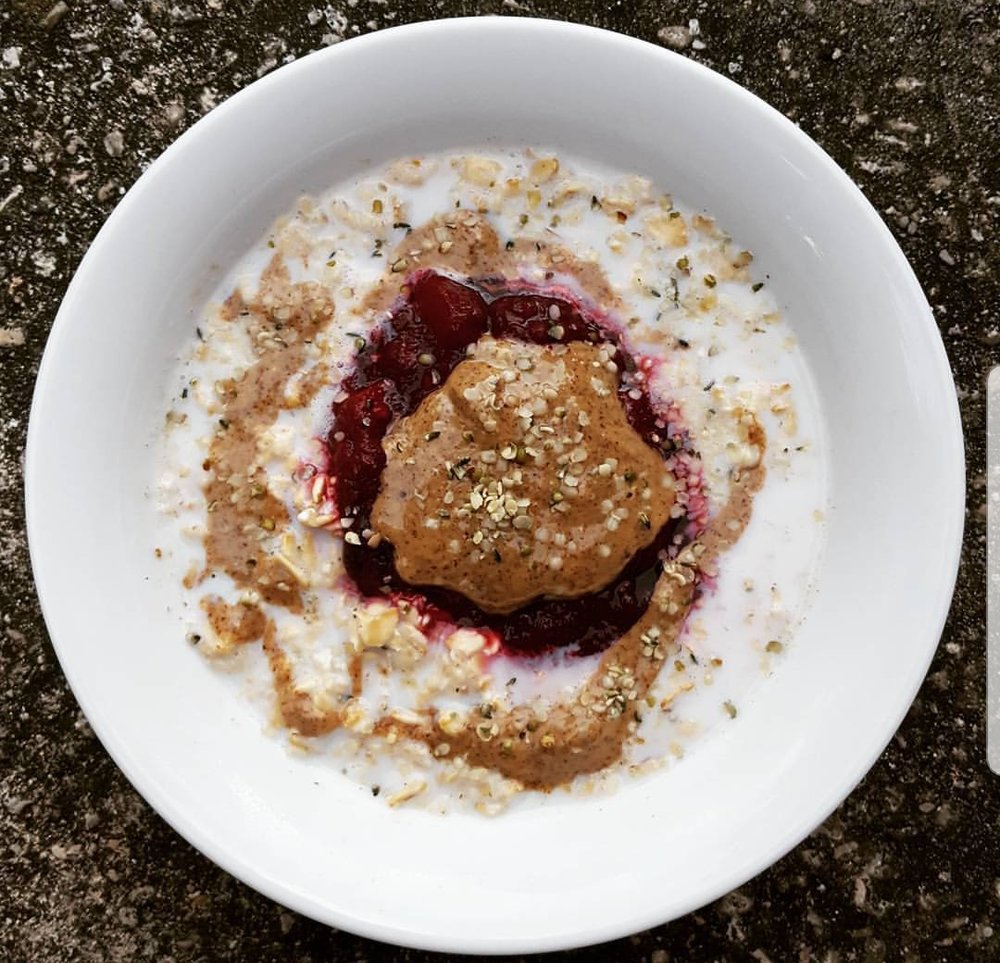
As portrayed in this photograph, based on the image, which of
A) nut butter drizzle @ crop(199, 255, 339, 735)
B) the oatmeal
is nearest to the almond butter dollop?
the oatmeal

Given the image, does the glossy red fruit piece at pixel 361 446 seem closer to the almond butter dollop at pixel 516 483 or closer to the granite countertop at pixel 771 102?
the almond butter dollop at pixel 516 483

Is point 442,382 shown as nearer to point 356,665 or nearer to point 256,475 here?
point 256,475

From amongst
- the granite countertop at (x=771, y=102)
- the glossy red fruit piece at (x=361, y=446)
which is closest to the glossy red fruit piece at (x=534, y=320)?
the glossy red fruit piece at (x=361, y=446)

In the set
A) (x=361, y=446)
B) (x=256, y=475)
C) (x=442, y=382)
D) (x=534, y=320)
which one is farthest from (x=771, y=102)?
(x=256, y=475)

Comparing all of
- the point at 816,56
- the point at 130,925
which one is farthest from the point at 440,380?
the point at 130,925

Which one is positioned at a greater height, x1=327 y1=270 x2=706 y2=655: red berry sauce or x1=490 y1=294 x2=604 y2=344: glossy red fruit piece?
x1=490 y1=294 x2=604 y2=344: glossy red fruit piece

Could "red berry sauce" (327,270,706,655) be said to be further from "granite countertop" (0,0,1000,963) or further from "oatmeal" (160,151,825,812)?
"granite countertop" (0,0,1000,963)
